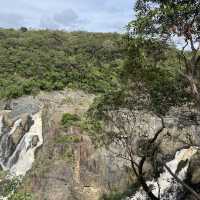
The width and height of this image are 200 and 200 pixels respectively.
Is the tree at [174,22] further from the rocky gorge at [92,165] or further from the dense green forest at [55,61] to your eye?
the dense green forest at [55,61]

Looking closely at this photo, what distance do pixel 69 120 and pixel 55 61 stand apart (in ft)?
137

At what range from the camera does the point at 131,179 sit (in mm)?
30500

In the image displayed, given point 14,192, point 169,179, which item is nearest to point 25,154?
point 169,179

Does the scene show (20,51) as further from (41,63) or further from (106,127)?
(106,127)

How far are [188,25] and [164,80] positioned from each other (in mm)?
3539

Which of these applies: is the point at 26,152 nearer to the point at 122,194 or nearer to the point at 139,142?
the point at 122,194

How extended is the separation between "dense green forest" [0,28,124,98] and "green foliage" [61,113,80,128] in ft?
50.8

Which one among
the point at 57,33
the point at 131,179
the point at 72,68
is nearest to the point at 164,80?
the point at 131,179

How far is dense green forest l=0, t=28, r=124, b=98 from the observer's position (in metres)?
59.0

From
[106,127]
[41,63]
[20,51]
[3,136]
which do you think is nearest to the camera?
[106,127]

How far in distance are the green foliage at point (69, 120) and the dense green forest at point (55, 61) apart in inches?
610

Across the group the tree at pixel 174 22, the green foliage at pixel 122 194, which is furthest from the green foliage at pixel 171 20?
the green foliage at pixel 122 194

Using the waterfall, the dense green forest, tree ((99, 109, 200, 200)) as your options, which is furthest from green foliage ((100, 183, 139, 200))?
the dense green forest

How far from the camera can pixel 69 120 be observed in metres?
34.7
